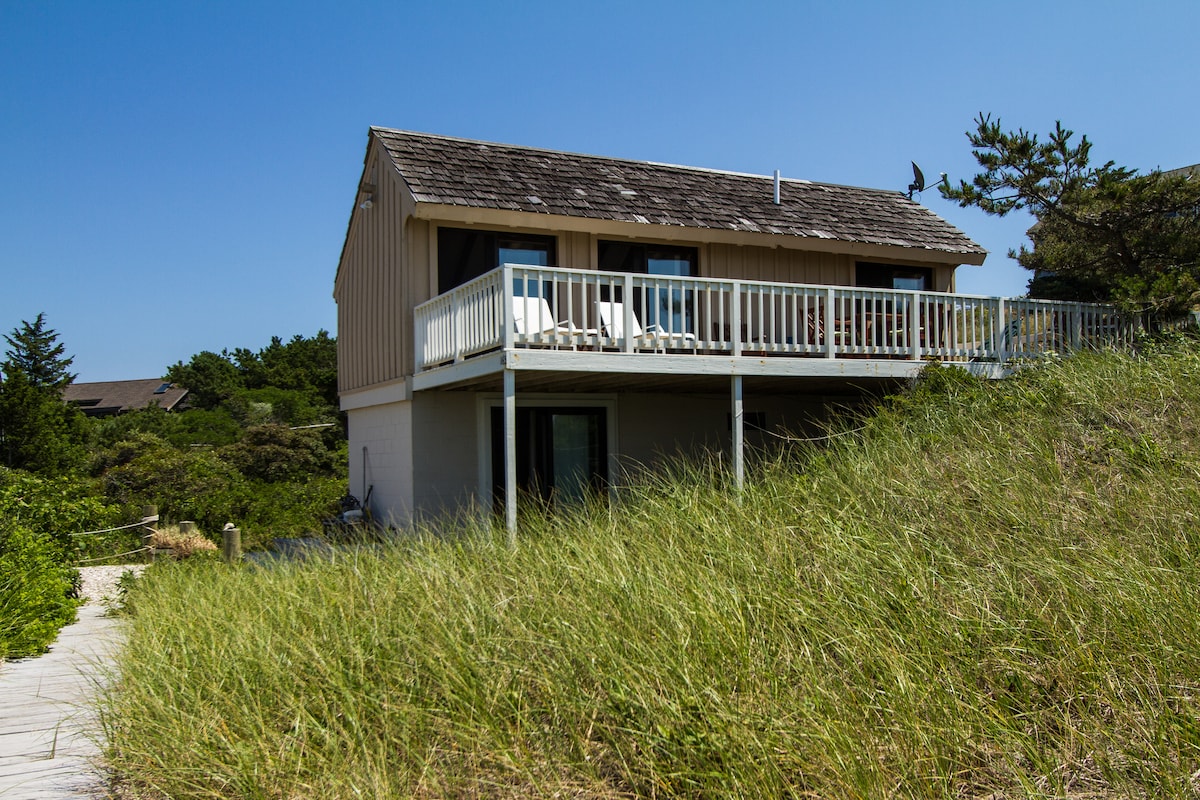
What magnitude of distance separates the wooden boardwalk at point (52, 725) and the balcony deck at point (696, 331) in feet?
16.0

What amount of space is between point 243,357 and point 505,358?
45716 mm

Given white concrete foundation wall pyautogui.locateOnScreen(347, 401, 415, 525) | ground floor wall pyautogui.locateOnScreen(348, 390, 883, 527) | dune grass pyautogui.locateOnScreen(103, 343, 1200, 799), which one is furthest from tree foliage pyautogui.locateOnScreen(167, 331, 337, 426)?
dune grass pyautogui.locateOnScreen(103, 343, 1200, 799)

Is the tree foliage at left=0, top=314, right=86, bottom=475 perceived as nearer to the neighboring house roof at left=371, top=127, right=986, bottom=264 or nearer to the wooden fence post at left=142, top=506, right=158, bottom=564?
the wooden fence post at left=142, top=506, right=158, bottom=564

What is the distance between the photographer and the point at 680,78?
12969 mm

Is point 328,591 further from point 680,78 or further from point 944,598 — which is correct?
point 680,78

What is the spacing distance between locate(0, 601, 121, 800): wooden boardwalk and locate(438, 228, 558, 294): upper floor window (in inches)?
253

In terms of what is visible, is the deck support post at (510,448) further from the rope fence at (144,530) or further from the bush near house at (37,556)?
the rope fence at (144,530)

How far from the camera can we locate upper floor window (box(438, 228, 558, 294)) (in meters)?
12.9

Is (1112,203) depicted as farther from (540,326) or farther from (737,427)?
(540,326)

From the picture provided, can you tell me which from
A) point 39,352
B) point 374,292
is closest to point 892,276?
point 374,292

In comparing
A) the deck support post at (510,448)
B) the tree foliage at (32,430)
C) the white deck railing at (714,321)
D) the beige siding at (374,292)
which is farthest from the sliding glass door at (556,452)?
the tree foliage at (32,430)

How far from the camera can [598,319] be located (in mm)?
10219

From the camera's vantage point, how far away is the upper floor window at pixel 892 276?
15977 mm

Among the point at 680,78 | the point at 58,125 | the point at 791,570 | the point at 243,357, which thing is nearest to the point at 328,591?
the point at 791,570
